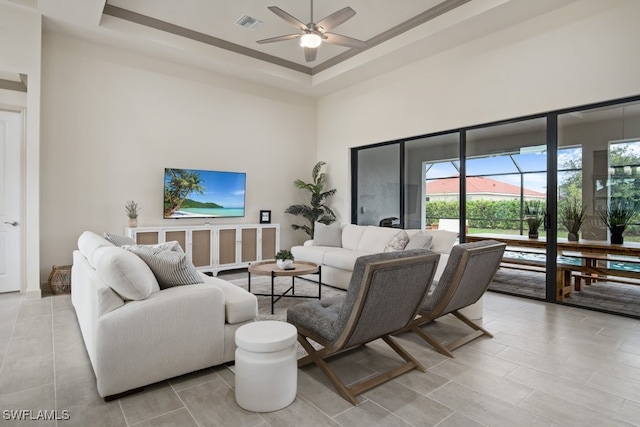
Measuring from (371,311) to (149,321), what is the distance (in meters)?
1.39

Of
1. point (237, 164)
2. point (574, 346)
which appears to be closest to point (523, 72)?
point (574, 346)

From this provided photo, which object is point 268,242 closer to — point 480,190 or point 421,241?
point 421,241

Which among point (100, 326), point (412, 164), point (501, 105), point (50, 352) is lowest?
point (50, 352)

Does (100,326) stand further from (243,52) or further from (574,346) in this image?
(243,52)

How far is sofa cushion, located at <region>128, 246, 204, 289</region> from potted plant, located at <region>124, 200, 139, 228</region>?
9.63 ft

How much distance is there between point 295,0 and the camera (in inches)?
177

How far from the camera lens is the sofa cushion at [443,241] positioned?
4320mm

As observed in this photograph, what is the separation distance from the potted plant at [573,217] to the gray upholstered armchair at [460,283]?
5.78 ft

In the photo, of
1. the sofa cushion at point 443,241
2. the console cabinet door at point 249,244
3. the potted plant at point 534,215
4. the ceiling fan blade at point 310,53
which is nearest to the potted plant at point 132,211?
the console cabinet door at point 249,244

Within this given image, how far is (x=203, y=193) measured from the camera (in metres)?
6.07

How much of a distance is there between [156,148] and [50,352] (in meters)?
3.60

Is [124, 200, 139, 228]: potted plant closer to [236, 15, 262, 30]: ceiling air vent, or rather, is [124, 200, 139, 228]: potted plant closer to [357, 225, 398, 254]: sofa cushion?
[236, 15, 262, 30]: ceiling air vent

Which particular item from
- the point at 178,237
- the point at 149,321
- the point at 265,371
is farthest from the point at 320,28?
the point at 178,237

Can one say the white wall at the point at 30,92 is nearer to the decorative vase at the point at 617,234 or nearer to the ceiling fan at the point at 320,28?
the ceiling fan at the point at 320,28
